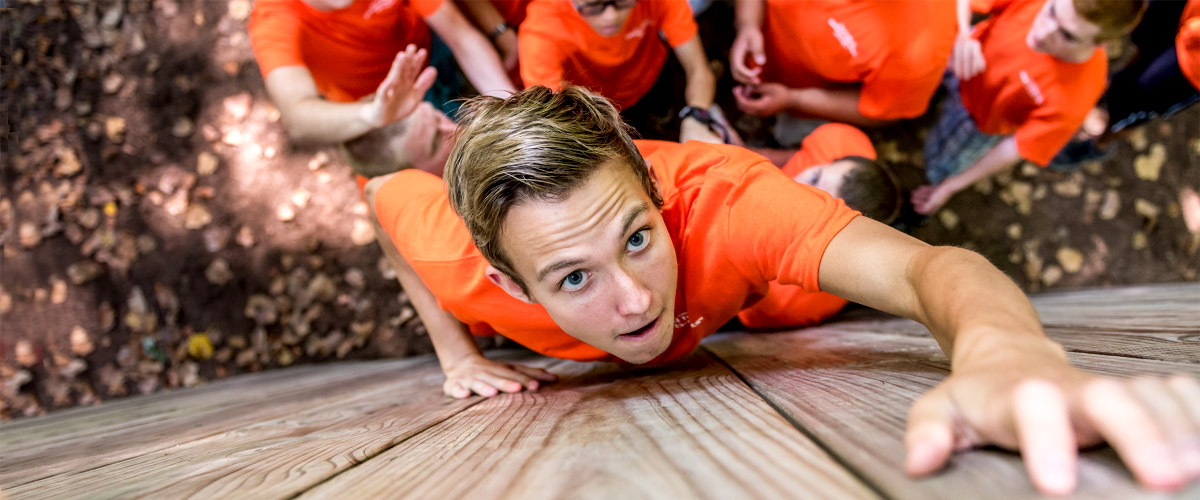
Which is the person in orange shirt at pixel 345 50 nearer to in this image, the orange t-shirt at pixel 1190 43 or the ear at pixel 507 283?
the ear at pixel 507 283

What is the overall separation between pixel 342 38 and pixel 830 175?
1.33m

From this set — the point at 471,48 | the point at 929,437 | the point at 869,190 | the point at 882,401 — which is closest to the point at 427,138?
the point at 471,48

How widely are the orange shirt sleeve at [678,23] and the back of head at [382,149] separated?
74cm

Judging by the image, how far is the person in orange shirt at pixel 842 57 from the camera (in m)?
1.59

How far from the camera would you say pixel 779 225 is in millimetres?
927

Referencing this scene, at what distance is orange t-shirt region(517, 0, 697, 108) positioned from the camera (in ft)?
4.91

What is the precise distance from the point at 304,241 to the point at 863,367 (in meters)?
1.82

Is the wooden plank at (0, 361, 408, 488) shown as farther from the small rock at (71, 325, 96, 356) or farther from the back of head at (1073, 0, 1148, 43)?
the back of head at (1073, 0, 1148, 43)

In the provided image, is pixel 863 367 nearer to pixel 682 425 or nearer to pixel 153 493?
pixel 682 425

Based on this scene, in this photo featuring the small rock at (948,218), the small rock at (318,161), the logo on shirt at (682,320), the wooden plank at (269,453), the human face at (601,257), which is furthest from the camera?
the small rock at (318,161)

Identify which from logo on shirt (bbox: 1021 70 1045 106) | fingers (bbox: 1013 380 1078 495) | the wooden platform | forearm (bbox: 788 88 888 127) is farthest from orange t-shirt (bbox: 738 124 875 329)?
fingers (bbox: 1013 380 1078 495)

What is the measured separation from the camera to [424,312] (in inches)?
57.6

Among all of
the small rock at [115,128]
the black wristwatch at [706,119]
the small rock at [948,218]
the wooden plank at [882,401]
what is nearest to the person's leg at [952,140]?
the small rock at [948,218]

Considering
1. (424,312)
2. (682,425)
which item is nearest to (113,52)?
(424,312)
